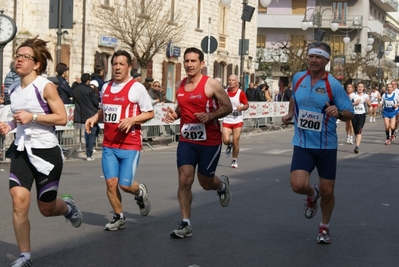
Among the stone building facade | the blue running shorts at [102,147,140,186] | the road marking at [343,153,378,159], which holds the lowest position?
the road marking at [343,153,378,159]

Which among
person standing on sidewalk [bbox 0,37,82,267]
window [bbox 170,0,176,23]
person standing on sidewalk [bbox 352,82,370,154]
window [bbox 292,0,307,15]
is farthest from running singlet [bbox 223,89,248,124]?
window [bbox 292,0,307,15]

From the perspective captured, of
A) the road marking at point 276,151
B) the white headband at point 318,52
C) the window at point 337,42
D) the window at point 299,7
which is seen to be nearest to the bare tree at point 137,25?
the road marking at point 276,151

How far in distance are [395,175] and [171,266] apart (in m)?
9.47

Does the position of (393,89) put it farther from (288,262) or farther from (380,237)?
(288,262)

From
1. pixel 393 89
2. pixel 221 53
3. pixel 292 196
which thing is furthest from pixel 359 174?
pixel 221 53

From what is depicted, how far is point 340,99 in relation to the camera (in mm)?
8289

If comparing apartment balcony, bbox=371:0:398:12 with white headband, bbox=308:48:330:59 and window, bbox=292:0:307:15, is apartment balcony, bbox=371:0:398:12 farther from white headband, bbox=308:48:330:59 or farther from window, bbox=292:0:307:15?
white headband, bbox=308:48:330:59

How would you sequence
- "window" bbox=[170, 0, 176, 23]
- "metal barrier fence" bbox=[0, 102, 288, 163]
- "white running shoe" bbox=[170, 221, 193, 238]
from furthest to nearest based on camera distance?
"window" bbox=[170, 0, 176, 23]
"metal barrier fence" bbox=[0, 102, 288, 163]
"white running shoe" bbox=[170, 221, 193, 238]

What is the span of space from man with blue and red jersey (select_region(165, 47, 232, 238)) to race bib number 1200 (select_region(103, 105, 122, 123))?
2.03 feet

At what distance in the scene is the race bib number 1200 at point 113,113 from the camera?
8.81 meters

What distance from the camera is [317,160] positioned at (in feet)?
27.6

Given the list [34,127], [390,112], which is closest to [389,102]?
[390,112]

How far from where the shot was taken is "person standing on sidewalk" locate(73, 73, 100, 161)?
1763cm

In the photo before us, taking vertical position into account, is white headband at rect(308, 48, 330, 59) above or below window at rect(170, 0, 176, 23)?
below
